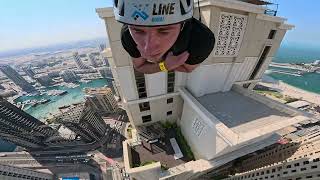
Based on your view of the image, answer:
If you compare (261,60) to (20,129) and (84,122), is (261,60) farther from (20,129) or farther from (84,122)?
(20,129)

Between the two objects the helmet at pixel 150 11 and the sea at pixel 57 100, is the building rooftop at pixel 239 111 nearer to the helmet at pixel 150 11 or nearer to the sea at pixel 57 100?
the helmet at pixel 150 11

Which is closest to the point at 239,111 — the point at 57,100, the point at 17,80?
the point at 57,100

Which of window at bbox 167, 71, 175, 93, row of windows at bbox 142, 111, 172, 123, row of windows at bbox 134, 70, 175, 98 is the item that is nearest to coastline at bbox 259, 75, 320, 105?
row of windows at bbox 142, 111, 172, 123

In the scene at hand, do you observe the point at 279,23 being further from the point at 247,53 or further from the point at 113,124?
the point at 113,124

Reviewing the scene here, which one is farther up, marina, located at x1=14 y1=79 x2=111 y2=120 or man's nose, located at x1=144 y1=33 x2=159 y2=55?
man's nose, located at x1=144 y1=33 x2=159 y2=55

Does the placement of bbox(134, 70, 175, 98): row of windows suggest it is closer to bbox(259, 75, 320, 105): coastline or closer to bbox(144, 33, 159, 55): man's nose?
bbox(144, 33, 159, 55): man's nose

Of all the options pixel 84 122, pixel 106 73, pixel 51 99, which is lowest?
pixel 51 99

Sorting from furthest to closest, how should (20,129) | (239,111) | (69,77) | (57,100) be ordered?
(69,77) < (57,100) < (20,129) < (239,111)
